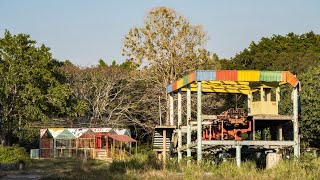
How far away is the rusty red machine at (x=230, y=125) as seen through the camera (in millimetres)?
26656

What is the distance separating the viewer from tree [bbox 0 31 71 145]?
40.5 meters

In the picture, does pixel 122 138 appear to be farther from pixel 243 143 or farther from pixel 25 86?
pixel 243 143

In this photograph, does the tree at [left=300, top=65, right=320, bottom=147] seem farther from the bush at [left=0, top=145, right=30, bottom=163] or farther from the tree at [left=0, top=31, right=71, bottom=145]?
the bush at [left=0, top=145, right=30, bottom=163]

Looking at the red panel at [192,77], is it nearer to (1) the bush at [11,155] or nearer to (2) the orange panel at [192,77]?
(2) the orange panel at [192,77]

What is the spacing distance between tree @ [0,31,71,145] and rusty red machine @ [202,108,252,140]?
610 inches

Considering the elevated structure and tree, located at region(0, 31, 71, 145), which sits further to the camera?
tree, located at region(0, 31, 71, 145)

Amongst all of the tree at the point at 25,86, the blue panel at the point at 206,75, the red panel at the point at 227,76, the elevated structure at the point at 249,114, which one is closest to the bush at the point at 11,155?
the tree at the point at 25,86

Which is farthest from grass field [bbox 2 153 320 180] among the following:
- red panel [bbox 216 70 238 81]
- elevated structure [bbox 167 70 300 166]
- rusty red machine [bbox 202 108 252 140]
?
red panel [bbox 216 70 238 81]

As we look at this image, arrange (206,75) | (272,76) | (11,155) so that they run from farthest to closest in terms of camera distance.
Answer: (11,155) < (272,76) < (206,75)

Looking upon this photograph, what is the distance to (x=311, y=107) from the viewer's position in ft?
134

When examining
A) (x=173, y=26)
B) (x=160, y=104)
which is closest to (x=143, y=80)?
(x=160, y=104)

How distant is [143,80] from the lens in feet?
171

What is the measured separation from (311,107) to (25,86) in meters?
18.9

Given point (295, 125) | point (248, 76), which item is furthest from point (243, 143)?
point (248, 76)
